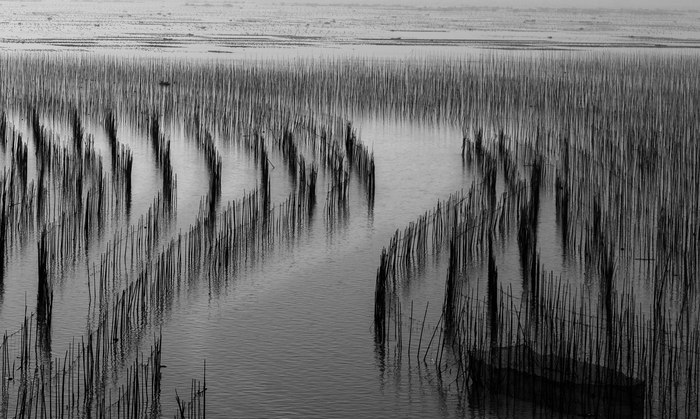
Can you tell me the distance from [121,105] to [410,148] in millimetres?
4836

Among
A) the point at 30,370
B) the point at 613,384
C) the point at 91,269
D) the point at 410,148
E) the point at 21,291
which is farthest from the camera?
the point at 410,148

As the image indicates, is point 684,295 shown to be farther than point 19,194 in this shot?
No

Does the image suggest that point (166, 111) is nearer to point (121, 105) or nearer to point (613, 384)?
point (121, 105)

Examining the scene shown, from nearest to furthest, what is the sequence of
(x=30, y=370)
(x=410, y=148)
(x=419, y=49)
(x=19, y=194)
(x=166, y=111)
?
(x=30, y=370), (x=19, y=194), (x=410, y=148), (x=166, y=111), (x=419, y=49)

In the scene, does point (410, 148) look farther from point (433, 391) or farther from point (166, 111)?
point (433, 391)

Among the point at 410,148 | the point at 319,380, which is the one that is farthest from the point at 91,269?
the point at 410,148

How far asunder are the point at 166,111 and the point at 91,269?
8.22 m

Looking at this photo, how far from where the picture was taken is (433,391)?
490 cm

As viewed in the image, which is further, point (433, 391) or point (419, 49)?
point (419, 49)

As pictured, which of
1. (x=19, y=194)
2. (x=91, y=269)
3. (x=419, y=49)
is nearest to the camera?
(x=91, y=269)

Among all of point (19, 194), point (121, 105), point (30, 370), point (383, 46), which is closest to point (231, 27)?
point (383, 46)

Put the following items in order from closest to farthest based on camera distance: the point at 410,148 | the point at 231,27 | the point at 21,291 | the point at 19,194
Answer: the point at 21,291
the point at 19,194
the point at 410,148
the point at 231,27

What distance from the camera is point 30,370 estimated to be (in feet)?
16.2

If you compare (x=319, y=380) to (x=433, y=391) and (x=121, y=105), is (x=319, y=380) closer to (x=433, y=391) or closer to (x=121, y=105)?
(x=433, y=391)
